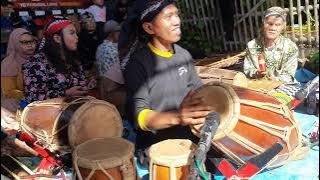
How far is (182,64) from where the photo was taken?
11.6 feet

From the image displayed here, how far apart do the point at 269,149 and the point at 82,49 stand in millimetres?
4723

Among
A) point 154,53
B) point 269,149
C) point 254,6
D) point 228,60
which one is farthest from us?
point 254,6

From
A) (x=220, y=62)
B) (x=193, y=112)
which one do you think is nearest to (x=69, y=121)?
(x=193, y=112)

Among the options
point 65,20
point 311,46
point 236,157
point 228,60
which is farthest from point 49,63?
point 311,46

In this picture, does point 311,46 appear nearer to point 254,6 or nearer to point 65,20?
point 254,6

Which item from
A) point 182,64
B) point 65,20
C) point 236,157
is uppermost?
point 65,20

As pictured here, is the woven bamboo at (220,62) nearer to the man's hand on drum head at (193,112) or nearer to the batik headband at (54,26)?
the batik headband at (54,26)

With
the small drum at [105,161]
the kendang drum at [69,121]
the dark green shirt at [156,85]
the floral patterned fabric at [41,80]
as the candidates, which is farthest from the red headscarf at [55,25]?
the small drum at [105,161]

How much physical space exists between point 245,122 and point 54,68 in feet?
6.95

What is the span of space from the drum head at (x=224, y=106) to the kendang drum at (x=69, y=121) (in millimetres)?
901

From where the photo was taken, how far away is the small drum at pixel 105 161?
2799mm

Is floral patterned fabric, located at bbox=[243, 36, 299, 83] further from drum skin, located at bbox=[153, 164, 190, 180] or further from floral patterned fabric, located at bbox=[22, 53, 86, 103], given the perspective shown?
drum skin, located at bbox=[153, 164, 190, 180]

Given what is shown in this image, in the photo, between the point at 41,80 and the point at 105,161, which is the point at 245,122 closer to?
the point at 105,161

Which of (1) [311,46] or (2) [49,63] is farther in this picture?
(1) [311,46]
